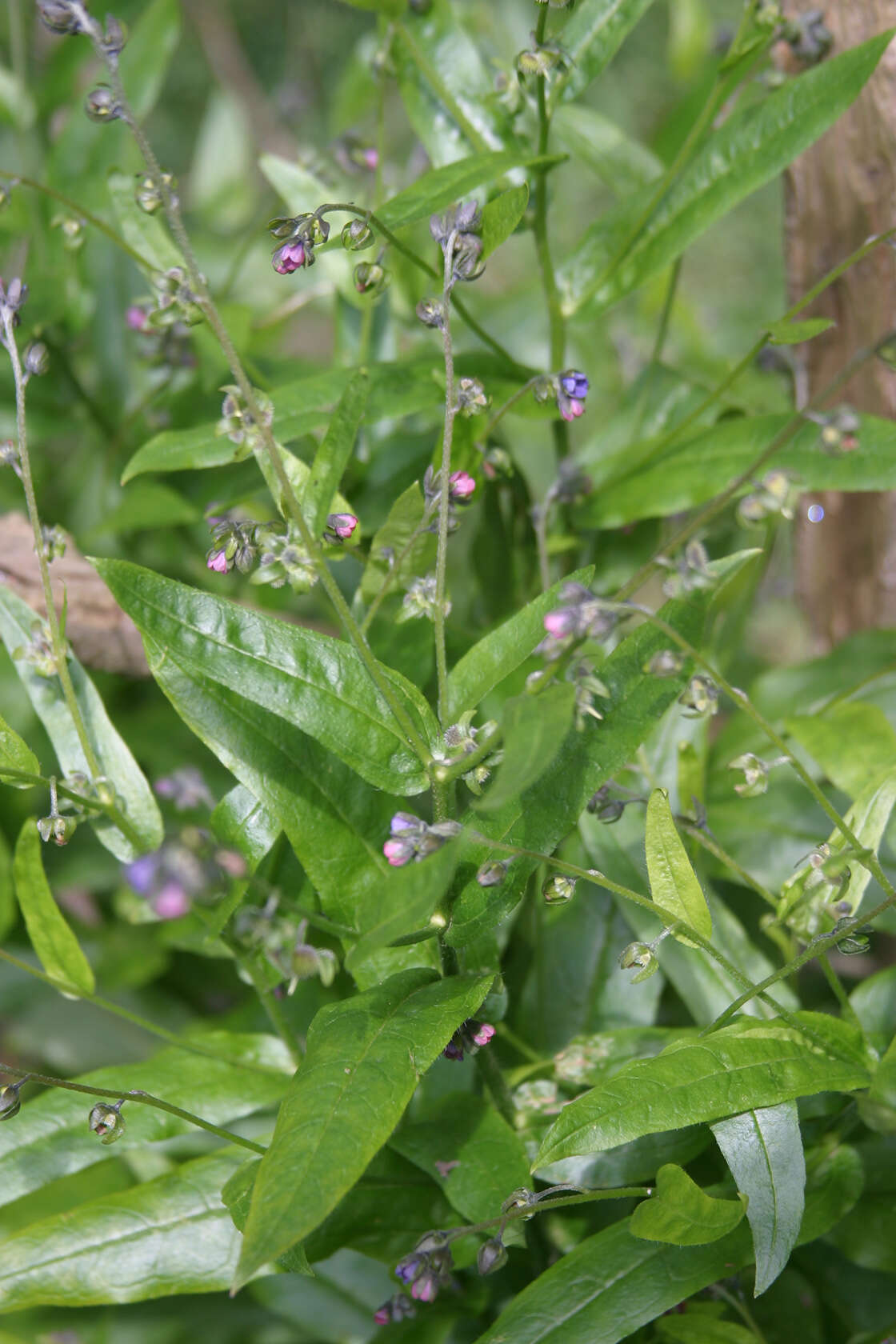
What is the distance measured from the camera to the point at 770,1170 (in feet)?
1.94

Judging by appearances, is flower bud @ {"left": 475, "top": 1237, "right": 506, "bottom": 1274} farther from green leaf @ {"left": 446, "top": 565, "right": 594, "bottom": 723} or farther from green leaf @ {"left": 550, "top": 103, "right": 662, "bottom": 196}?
green leaf @ {"left": 550, "top": 103, "right": 662, "bottom": 196}

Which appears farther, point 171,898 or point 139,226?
point 139,226

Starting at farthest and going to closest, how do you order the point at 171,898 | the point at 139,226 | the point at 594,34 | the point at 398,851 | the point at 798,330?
the point at 139,226 < the point at 594,34 < the point at 798,330 < the point at 398,851 < the point at 171,898

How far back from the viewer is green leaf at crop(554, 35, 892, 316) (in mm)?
793

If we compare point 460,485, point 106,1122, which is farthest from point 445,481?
point 106,1122

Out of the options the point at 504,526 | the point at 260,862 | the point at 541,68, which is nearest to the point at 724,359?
the point at 504,526

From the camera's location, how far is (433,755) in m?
0.61

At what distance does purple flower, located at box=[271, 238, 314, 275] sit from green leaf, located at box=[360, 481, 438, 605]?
0.49 feet

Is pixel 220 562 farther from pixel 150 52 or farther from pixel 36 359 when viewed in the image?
pixel 150 52

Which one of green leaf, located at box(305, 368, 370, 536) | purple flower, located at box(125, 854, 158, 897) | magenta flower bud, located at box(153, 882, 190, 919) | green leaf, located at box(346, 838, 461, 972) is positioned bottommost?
A: green leaf, located at box(346, 838, 461, 972)

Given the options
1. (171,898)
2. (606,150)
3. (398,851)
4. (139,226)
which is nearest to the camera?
(171,898)

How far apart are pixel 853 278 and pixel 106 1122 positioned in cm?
92

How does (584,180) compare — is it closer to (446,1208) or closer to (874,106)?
(874,106)

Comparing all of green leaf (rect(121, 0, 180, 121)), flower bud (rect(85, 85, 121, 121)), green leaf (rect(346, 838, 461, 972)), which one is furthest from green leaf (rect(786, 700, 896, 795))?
green leaf (rect(121, 0, 180, 121))
